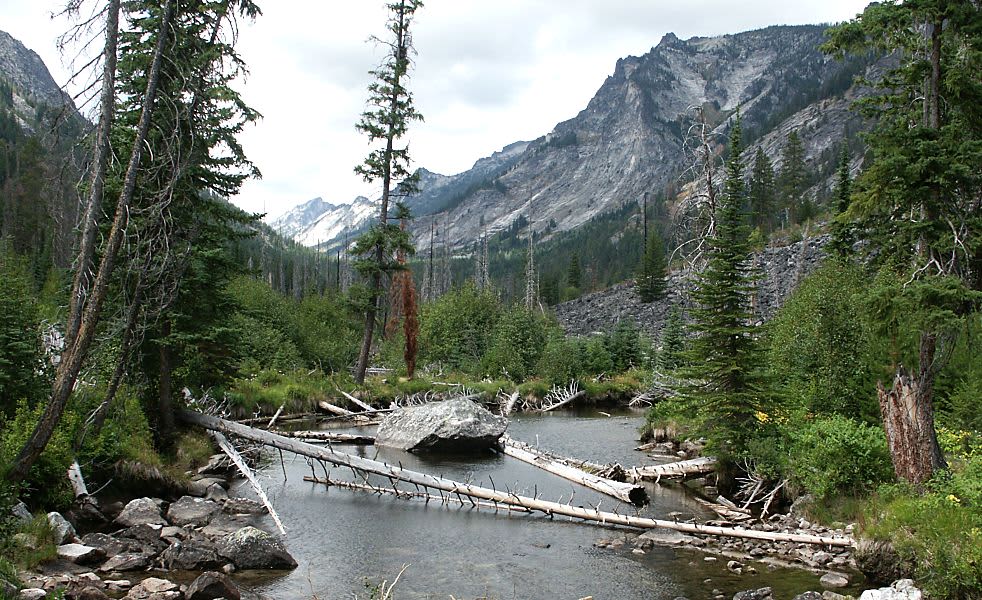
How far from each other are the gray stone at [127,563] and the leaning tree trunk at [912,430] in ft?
43.2

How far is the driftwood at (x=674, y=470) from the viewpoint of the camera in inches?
666

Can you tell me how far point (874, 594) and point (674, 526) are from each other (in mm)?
4402

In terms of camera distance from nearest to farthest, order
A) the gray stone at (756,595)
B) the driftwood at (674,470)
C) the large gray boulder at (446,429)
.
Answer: the gray stone at (756,595) → the driftwood at (674,470) → the large gray boulder at (446,429)

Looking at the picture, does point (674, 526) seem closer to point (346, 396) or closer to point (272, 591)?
point (272, 591)

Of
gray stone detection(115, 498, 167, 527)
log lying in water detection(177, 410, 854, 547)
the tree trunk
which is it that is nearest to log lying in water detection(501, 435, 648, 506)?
log lying in water detection(177, 410, 854, 547)

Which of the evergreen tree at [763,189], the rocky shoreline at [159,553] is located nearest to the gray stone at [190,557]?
the rocky shoreline at [159,553]

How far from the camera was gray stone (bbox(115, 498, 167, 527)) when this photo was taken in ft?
38.8

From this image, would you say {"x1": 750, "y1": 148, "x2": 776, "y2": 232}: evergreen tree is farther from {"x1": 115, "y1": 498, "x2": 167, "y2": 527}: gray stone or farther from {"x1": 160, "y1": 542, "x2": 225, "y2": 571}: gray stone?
{"x1": 160, "y1": 542, "x2": 225, "y2": 571}: gray stone

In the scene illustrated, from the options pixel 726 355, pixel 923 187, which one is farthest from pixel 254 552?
pixel 923 187

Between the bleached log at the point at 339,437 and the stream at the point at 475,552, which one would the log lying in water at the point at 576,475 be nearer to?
the stream at the point at 475,552

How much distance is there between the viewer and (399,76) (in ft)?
96.0

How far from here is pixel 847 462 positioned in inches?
492

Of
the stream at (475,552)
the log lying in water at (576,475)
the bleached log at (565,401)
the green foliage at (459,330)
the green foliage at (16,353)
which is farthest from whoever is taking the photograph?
the green foliage at (459,330)

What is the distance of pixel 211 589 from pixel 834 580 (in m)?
9.43
